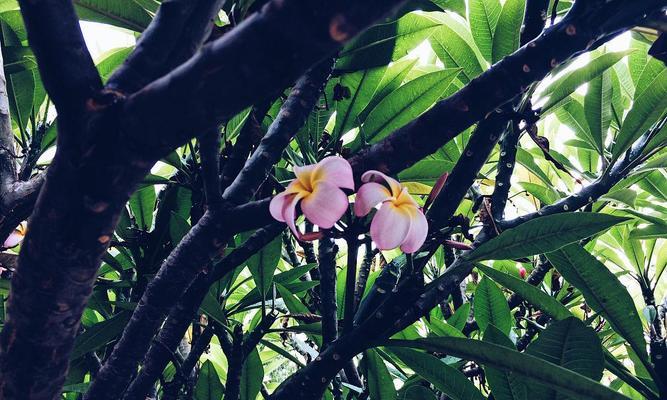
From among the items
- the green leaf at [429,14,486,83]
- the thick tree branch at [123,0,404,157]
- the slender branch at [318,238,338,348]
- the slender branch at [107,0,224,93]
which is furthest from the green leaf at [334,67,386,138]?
the thick tree branch at [123,0,404,157]

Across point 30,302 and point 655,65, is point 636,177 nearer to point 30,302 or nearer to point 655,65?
point 655,65

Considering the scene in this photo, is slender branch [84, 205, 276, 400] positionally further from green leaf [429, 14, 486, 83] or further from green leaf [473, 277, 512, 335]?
green leaf [429, 14, 486, 83]

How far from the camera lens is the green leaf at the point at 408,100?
1.00 metres

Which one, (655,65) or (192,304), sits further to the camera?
(655,65)

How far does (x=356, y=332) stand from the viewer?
69 cm

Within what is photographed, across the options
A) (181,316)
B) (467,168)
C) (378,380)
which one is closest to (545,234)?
(467,168)

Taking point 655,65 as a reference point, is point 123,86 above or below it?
below

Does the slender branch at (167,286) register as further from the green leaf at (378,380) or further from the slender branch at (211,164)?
the green leaf at (378,380)

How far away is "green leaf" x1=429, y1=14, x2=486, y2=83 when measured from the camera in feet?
3.53

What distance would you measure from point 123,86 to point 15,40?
28.9 inches

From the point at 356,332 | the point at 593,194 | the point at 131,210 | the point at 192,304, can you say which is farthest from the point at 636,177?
the point at 131,210

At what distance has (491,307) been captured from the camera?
96 cm

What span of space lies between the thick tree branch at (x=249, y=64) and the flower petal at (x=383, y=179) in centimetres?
24

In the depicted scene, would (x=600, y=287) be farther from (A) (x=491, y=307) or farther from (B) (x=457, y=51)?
(B) (x=457, y=51)
